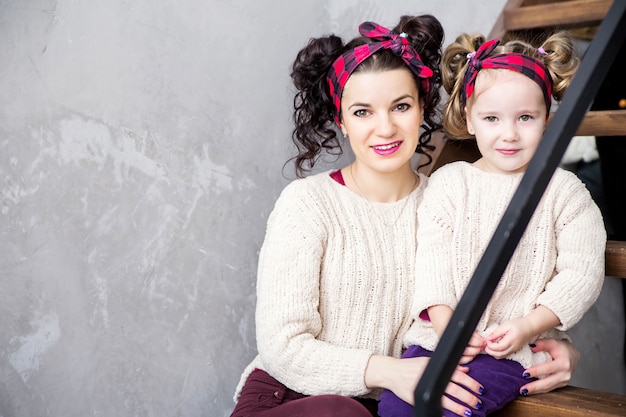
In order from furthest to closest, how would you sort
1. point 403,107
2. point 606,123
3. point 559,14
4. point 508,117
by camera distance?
1. point 559,14
2. point 606,123
3. point 403,107
4. point 508,117

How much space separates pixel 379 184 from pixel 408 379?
48cm

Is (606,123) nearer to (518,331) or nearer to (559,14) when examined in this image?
(559,14)

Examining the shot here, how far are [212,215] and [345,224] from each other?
403 mm

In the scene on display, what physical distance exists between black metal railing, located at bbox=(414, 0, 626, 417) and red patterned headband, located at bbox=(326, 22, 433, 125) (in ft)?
2.78

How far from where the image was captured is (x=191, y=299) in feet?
6.10

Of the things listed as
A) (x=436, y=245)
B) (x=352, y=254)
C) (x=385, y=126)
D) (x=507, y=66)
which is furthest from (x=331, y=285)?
(x=507, y=66)

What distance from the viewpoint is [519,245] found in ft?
5.12

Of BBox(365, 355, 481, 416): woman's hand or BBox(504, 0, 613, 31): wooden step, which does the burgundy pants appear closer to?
BBox(365, 355, 481, 416): woman's hand

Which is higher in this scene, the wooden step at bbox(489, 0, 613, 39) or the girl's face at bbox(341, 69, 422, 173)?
the wooden step at bbox(489, 0, 613, 39)

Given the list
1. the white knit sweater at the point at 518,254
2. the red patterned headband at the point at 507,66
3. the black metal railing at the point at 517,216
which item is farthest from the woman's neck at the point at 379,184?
the black metal railing at the point at 517,216

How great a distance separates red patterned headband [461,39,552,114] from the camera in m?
1.54

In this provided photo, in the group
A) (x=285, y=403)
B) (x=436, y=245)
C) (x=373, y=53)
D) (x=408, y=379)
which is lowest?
(x=285, y=403)

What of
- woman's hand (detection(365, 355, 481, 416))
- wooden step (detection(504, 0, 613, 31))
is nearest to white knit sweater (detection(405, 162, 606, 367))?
Result: woman's hand (detection(365, 355, 481, 416))

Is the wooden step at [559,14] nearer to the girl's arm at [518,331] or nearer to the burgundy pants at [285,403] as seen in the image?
the girl's arm at [518,331]
